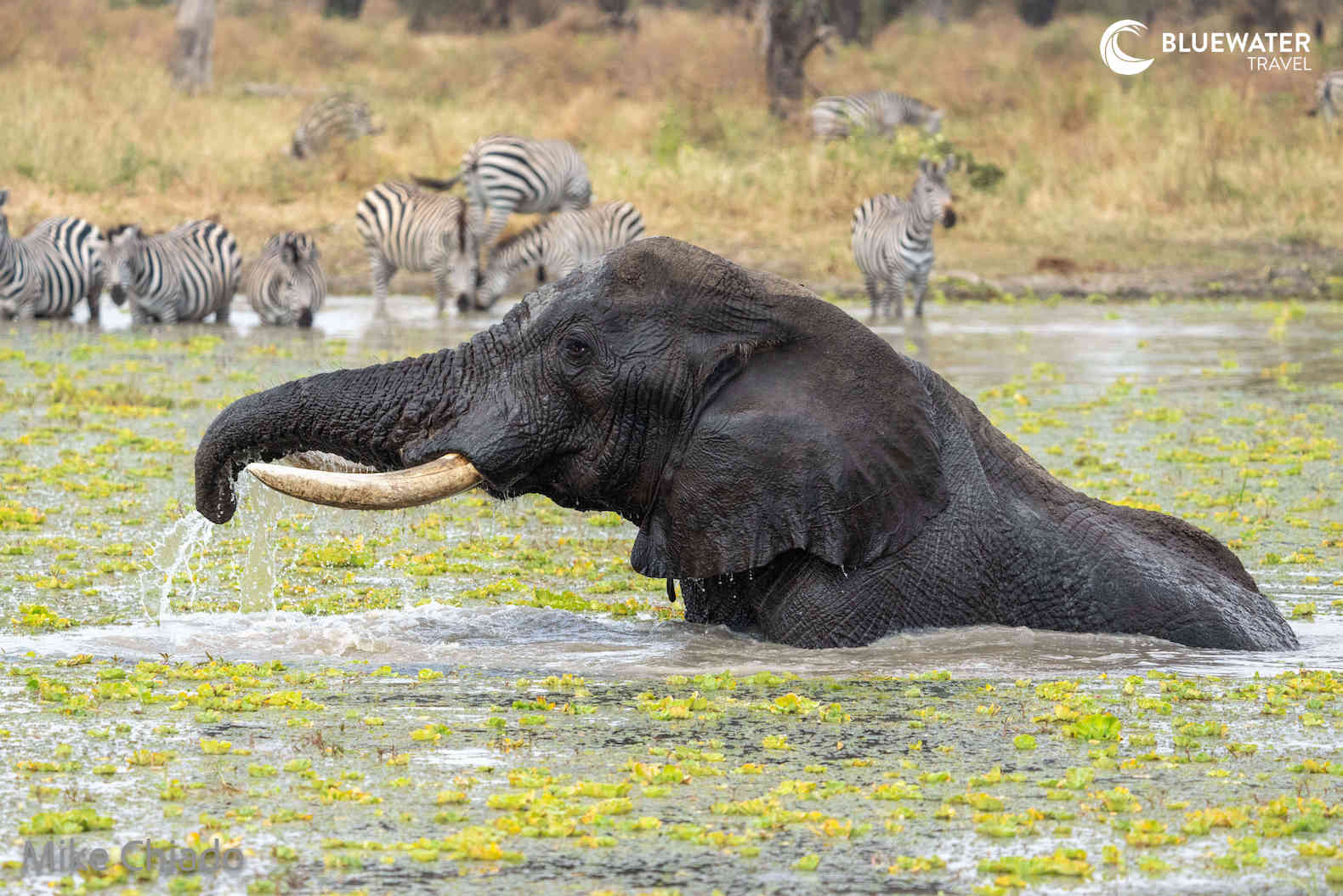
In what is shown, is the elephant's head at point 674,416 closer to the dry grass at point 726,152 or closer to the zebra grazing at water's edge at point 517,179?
A: the dry grass at point 726,152

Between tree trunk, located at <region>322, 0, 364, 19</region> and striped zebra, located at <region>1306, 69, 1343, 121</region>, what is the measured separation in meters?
28.4

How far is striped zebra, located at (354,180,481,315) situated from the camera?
23.6m

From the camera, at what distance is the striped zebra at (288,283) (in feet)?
70.6

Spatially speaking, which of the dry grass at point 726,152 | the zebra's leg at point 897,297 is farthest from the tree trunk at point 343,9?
the zebra's leg at point 897,297

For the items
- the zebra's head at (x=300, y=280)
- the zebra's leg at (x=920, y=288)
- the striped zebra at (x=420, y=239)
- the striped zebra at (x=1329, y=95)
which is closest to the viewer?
the zebra's head at (x=300, y=280)

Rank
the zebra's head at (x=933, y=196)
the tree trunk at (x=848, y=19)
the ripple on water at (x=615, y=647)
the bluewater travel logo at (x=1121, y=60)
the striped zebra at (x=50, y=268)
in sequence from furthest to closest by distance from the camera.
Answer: the tree trunk at (x=848, y=19), the bluewater travel logo at (x=1121, y=60), the zebra's head at (x=933, y=196), the striped zebra at (x=50, y=268), the ripple on water at (x=615, y=647)

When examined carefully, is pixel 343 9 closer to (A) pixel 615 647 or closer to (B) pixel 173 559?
(B) pixel 173 559

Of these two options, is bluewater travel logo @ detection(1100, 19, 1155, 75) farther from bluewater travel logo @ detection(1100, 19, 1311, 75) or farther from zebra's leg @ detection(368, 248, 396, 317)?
zebra's leg @ detection(368, 248, 396, 317)

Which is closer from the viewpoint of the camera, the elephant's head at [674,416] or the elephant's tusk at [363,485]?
the elephant's tusk at [363,485]

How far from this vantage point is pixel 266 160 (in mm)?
28594

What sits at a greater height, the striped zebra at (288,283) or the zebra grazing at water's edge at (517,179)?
the zebra grazing at water's edge at (517,179)

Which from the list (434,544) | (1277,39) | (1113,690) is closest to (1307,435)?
(434,544)

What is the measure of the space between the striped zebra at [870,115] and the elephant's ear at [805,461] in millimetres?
24493

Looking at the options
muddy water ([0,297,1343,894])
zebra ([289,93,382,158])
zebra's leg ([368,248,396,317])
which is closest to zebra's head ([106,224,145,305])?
zebra's leg ([368,248,396,317])
